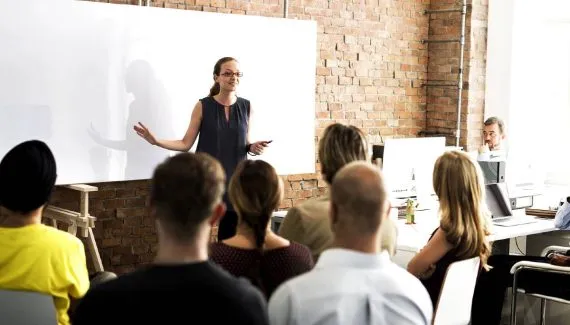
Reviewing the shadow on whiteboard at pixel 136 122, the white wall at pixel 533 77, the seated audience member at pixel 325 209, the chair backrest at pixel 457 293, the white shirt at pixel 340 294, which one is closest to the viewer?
the white shirt at pixel 340 294

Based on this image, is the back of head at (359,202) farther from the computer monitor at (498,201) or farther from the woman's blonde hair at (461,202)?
the computer monitor at (498,201)

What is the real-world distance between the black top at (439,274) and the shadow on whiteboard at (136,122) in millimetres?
2598

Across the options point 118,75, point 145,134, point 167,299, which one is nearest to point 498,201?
point 145,134

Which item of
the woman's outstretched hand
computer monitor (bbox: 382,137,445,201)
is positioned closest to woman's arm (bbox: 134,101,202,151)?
the woman's outstretched hand

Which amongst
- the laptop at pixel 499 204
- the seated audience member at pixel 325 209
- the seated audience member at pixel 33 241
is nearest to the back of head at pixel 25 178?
the seated audience member at pixel 33 241

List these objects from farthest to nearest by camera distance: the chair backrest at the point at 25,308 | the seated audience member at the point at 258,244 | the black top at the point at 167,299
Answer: the seated audience member at the point at 258,244 → the chair backrest at the point at 25,308 → the black top at the point at 167,299

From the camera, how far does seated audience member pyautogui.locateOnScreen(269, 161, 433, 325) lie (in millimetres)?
2301

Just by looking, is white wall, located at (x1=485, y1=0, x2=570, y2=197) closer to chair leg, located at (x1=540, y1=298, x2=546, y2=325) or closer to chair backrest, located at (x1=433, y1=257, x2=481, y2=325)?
chair leg, located at (x1=540, y1=298, x2=546, y2=325)

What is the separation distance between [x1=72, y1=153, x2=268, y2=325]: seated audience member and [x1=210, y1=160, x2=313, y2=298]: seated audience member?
89cm

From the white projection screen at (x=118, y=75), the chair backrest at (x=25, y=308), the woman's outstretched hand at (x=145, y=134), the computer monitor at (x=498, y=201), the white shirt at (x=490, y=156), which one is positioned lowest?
the chair backrest at (x=25, y=308)

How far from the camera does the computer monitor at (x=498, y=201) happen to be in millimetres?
5648

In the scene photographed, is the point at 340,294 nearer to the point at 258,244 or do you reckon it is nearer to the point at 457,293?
the point at 258,244

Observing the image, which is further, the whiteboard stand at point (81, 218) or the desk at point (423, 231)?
the whiteboard stand at point (81, 218)

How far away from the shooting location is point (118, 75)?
5770mm
